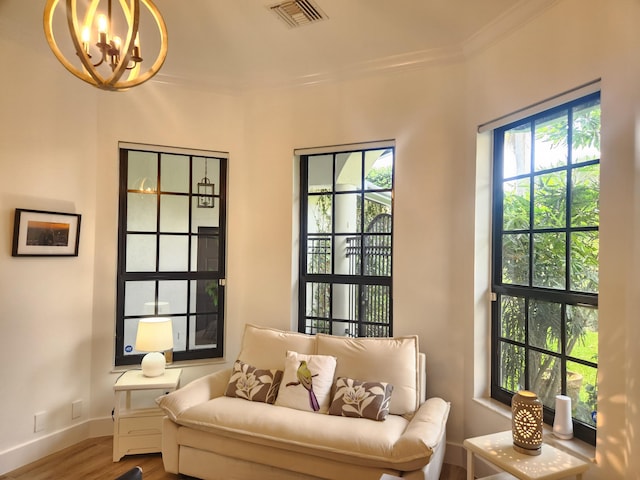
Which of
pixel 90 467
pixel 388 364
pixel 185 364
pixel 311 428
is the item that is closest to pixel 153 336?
pixel 185 364

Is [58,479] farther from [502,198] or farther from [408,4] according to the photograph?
[408,4]

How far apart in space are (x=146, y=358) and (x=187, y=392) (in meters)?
0.56

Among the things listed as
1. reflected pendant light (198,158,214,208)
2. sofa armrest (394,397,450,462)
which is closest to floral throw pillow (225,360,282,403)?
sofa armrest (394,397,450,462)

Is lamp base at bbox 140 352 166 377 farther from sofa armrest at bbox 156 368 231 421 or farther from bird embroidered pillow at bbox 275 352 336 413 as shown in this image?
bird embroidered pillow at bbox 275 352 336 413

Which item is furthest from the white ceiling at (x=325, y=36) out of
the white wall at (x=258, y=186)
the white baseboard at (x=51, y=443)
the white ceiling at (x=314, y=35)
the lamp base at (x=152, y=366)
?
the white baseboard at (x=51, y=443)

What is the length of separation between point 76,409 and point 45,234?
136 centimetres

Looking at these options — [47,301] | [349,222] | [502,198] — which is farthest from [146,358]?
[502,198]

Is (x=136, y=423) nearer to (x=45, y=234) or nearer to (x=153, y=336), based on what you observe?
(x=153, y=336)

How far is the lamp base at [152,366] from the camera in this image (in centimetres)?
309

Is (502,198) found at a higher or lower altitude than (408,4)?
lower

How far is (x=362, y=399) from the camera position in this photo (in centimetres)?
259

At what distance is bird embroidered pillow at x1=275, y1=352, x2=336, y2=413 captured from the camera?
107 inches

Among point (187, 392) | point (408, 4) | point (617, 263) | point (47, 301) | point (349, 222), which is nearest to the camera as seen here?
point (617, 263)

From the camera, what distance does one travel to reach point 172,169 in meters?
3.59
